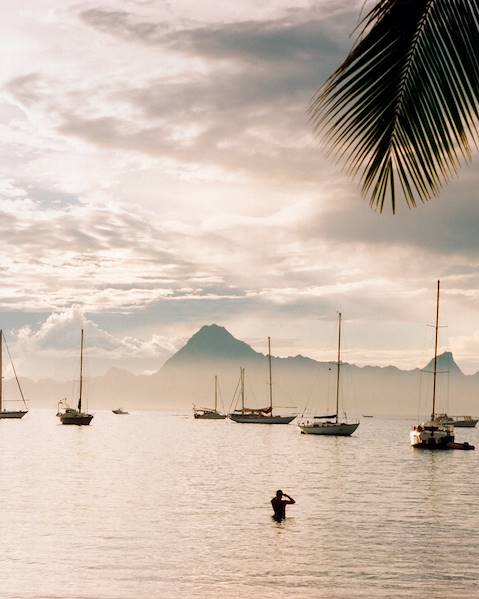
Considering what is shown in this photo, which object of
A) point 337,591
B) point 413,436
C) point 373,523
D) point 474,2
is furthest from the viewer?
point 413,436

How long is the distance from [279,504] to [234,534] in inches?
177

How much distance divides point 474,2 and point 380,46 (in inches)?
29.3

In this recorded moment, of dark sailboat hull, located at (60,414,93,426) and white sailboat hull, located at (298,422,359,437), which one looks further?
dark sailboat hull, located at (60,414,93,426)

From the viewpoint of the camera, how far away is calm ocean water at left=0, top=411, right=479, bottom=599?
1331 inches

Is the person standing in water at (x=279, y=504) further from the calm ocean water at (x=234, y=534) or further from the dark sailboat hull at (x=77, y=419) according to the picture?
the dark sailboat hull at (x=77, y=419)

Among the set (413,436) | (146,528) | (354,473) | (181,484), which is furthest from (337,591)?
(413,436)

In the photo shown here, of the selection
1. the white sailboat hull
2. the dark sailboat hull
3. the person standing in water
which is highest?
the person standing in water

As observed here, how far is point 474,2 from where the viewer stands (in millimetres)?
6043

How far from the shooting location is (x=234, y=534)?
47.1 m

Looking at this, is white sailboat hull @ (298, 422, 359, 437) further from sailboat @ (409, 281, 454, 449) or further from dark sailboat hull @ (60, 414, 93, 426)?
dark sailboat hull @ (60, 414, 93, 426)

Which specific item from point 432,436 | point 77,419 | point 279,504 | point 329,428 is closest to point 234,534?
point 279,504

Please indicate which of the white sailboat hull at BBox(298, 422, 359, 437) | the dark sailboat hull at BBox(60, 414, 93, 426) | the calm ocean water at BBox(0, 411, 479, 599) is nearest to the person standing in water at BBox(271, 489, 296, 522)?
the calm ocean water at BBox(0, 411, 479, 599)

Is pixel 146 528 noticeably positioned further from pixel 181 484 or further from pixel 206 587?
pixel 181 484

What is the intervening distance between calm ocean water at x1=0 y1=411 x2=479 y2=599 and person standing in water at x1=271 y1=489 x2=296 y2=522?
0.91m
